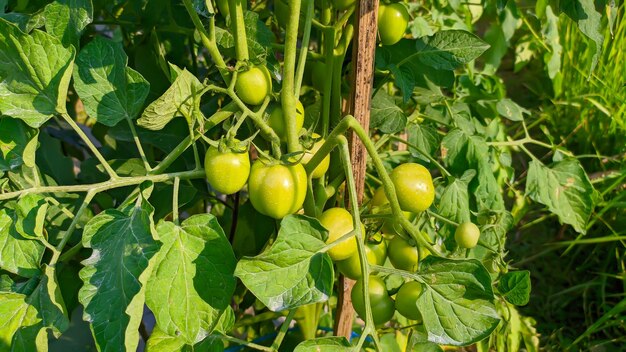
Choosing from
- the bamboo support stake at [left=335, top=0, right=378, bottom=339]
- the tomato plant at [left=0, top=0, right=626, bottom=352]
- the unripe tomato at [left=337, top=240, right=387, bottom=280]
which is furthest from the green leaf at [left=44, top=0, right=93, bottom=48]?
the unripe tomato at [left=337, top=240, right=387, bottom=280]

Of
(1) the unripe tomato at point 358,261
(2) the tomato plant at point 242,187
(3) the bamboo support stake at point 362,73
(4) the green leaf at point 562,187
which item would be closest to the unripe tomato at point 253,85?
(2) the tomato plant at point 242,187

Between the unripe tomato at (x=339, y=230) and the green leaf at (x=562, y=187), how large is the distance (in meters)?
0.50

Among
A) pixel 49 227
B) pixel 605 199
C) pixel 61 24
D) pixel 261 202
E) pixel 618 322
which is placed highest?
pixel 61 24

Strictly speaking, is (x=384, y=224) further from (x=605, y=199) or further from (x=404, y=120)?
(x=605, y=199)

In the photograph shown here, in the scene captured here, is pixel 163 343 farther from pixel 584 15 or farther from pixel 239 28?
pixel 584 15

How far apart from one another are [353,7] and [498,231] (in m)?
0.44

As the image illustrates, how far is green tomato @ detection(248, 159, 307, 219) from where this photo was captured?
646 mm

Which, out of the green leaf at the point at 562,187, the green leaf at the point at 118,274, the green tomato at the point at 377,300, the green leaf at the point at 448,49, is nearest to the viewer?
the green leaf at the point at 118,274

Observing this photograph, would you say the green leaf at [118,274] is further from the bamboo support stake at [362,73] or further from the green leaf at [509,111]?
the green leaf at [509,111]

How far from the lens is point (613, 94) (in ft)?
5.89

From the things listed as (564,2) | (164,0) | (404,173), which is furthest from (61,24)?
(564,2)

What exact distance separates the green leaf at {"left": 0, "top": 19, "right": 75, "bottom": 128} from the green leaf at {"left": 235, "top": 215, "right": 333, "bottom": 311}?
33 centimetres

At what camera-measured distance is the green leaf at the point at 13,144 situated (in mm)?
726

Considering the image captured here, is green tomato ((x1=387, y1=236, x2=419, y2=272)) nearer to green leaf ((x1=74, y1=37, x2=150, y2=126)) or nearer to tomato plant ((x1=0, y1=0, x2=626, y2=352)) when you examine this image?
tomato plant ((x1=0, y1=0, x2=626, y2=352))
